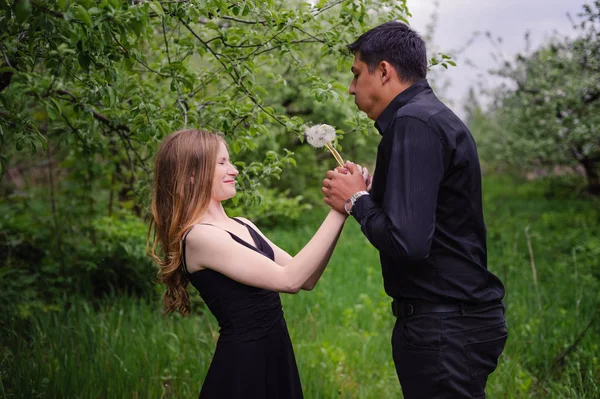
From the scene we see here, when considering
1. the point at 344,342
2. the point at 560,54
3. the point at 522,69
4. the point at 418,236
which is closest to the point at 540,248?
Answer: the point at 560,54

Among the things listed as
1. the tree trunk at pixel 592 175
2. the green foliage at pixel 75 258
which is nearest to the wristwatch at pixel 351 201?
the green foliage at pixel 75 258

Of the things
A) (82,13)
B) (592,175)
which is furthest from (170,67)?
(592,175)

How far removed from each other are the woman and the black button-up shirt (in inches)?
10.9

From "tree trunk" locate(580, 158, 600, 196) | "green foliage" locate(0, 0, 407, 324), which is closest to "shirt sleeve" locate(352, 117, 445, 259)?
"green foliage" locate(0, 0, 407, 324)

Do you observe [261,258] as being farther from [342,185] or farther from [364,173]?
[364,173]

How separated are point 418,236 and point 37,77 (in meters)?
2.94

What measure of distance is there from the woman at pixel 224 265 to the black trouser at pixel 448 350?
0.43m

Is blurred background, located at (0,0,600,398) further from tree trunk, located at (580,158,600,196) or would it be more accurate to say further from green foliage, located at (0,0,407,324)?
tree trunk, located at (580,158,600,196)

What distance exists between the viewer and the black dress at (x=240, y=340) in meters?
2.32

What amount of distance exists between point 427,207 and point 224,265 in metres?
0.79

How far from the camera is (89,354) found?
163 inches

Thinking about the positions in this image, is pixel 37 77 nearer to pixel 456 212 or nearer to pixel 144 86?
pixel 144 86

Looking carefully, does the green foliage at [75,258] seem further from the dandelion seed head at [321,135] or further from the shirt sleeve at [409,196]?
the shirt sleeve at [409,196]

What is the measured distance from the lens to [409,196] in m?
1.95
